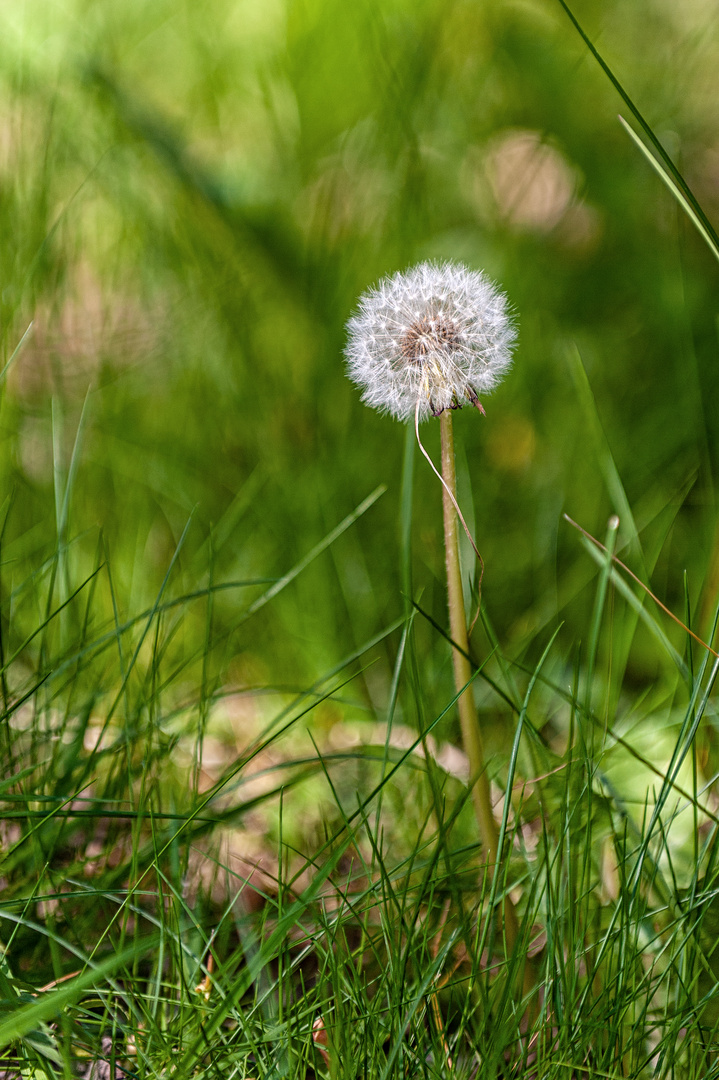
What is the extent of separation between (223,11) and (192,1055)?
255 centimetres

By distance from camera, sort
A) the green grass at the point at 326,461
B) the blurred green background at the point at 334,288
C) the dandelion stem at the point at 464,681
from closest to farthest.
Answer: the dandelion stem at the point at 464,681, the green grass at the point at 326,461, the blurred green background at the point at 334,288

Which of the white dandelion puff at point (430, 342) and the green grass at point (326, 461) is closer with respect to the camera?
the white dandelion puff at point (430, 342)

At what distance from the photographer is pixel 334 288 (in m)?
1.71

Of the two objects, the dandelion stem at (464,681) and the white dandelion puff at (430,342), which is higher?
the white dandelion puff at (430,342)

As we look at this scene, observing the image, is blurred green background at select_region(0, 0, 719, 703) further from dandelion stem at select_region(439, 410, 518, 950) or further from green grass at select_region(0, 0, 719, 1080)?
dandelion stem at select_region(439, 410, 518, 950)

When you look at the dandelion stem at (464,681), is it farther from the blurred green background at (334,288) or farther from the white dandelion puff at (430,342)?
the blurred green background at (334,288)

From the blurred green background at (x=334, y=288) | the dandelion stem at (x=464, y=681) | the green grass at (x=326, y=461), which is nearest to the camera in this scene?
the dandelion stem at (x=464, y=681)

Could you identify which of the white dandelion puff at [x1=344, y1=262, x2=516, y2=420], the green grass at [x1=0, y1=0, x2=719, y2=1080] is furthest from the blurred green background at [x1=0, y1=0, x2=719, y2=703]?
the white dandelion puff at [x1=344, y1=262, x2=516, y2=420]

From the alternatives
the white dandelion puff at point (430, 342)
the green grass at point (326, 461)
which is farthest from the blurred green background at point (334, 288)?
the white dandelion puff at point (430, 342)

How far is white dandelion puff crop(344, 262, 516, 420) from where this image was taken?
71cm

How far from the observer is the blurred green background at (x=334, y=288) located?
145 centimetres

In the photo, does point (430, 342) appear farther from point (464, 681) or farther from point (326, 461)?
point (326, 461)

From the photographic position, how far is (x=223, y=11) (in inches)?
90.0

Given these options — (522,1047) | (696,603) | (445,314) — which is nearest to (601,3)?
(696,603)
